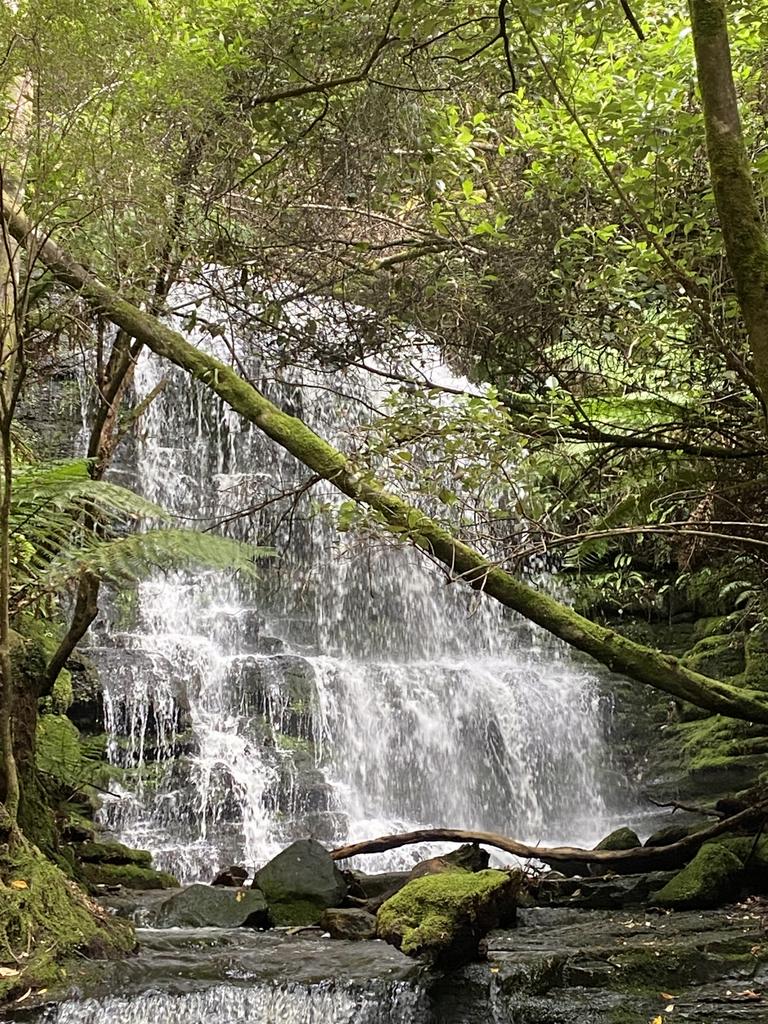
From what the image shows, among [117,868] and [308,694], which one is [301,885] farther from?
[308,694]

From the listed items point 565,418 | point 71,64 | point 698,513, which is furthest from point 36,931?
point 698,513

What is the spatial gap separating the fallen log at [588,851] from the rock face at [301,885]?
0.33 meters

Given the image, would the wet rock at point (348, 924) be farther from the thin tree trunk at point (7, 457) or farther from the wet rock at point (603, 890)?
the thin tree trunk at point (7, 457)

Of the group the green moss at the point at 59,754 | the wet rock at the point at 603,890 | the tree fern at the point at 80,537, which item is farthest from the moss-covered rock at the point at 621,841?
the tree fern at the point at 80,537

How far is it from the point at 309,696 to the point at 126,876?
15.7 ft

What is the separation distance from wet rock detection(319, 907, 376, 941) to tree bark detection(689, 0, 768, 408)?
388 cm

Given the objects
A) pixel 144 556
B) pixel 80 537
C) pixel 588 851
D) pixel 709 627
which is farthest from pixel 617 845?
pixel 709 627

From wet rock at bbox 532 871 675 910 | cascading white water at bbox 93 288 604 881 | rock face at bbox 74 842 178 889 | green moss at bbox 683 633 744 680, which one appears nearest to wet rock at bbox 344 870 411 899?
wet rock at bbox 532 871 675 910

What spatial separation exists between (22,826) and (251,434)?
10346 millimetres

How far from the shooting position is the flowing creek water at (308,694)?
31.7 feet

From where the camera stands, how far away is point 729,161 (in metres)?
2.54

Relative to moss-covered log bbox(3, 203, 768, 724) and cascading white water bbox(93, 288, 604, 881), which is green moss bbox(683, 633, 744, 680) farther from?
moss-covered log bbox(3, 203, 768, 724)

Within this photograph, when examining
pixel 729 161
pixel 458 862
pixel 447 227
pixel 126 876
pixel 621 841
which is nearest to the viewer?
pixel 729 161

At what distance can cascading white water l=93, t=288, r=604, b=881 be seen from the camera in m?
9.76
